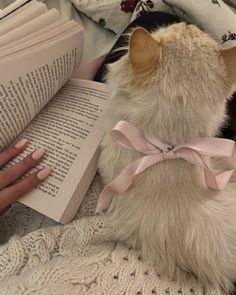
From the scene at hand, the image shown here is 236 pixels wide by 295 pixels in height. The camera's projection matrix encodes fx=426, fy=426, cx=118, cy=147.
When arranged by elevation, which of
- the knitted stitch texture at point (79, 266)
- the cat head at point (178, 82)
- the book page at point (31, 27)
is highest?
the book page at point (31, 27)

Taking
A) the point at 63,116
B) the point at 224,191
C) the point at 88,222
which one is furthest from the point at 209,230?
the point at 63,116

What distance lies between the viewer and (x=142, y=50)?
530 millimetres

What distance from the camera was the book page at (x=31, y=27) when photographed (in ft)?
2.22

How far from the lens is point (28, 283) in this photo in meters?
0.56

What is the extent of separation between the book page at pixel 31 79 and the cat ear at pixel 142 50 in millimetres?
215

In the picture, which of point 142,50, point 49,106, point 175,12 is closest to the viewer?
point 142,50

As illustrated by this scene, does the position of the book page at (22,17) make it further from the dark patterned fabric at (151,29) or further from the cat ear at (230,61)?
the cat ear at (230,61)

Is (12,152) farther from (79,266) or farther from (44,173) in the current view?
(79,266)

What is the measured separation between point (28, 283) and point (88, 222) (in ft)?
0.48

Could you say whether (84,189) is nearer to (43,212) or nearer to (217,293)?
(43,212)

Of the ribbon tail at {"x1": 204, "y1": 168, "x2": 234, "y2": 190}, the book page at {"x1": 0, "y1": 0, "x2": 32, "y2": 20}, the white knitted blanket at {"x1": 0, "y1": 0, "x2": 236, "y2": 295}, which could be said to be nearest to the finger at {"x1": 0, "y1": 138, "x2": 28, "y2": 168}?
the white knitted blanket at {"x1": 0, "y1": 0, "x2": 236, "y2": 295}

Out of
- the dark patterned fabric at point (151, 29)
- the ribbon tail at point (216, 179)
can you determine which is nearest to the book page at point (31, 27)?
the dark patterned fabric at point (151, 29)

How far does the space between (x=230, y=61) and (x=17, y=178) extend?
1.24 ft

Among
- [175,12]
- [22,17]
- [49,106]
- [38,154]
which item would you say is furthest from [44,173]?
[175,12]
